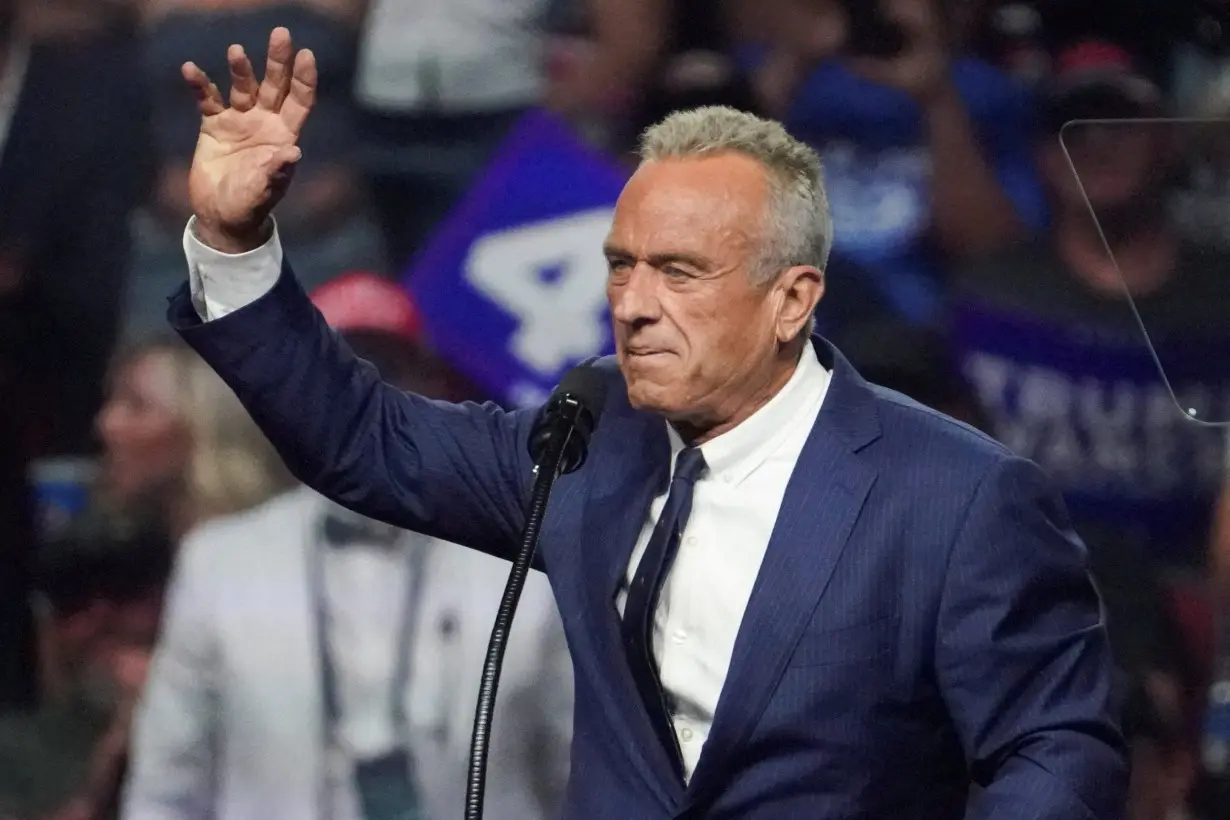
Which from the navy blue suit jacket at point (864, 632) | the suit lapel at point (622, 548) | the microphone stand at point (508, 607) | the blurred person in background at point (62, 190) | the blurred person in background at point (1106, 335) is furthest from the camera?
the blurred person in background at point (1106, 335)

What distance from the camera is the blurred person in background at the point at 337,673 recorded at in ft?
8.20

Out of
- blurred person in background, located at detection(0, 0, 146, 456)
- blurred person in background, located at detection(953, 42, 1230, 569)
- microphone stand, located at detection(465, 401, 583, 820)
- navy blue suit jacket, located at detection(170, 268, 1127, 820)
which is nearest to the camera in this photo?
microphone stand, located at detection(465, 401, 583, 820)

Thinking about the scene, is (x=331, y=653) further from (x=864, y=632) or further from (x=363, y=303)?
(x=864, y=632)

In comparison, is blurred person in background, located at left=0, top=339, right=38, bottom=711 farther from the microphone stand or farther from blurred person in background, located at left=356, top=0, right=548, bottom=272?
the microphone stand

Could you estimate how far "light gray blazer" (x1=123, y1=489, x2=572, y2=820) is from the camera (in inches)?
98.4

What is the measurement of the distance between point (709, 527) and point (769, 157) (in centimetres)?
40

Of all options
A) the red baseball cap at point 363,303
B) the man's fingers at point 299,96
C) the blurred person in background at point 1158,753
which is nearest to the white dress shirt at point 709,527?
Result: the man's fingers at point 299,96

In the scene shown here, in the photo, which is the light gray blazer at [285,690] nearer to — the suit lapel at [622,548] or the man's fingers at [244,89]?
the suit lapel at [622,548]

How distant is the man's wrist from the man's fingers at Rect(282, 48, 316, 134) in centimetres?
11

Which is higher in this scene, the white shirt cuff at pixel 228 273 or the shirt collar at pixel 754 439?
the white shirt cuff at pixel 228 273

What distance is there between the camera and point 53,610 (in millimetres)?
2455

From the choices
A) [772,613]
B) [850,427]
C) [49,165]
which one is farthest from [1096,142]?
[49,165]

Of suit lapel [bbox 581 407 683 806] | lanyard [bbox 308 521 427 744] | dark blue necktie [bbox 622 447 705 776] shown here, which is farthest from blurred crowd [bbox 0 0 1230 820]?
dark blue necktie [bbox 622 447 705 776]

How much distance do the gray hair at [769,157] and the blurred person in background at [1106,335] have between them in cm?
103
